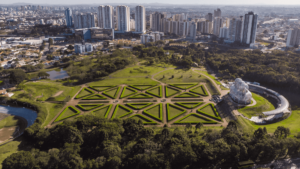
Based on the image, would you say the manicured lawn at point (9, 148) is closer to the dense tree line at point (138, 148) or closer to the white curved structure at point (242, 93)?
the dense tree line at point (138, 148)

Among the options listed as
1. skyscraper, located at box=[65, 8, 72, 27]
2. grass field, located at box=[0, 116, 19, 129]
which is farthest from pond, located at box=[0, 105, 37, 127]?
Answer: skyscraper, located at box=[65, 8, 72, 27]

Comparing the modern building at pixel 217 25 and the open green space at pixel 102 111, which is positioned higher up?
the modern building at pixel 217 25

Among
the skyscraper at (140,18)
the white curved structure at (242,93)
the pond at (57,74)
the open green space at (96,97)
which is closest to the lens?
the white curved structure at (242,93)

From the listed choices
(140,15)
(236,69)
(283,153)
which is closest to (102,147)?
(283,153)

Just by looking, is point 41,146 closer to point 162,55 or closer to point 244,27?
point 162,55

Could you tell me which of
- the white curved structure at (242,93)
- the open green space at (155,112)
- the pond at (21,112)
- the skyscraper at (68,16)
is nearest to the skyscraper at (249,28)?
the white curved structure at (242,93)

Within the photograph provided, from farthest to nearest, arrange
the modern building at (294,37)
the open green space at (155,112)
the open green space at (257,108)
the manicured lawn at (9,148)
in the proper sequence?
the modern building at (294,37) → the open green space at (257,108) → the open green space at (155,112) → the manicured lawn at (9,148)

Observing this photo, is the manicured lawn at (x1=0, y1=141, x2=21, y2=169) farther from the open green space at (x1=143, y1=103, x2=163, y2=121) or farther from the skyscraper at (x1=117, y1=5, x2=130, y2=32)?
the skyscraper at (x1=117, y1=5, x2=130, y2=32)
